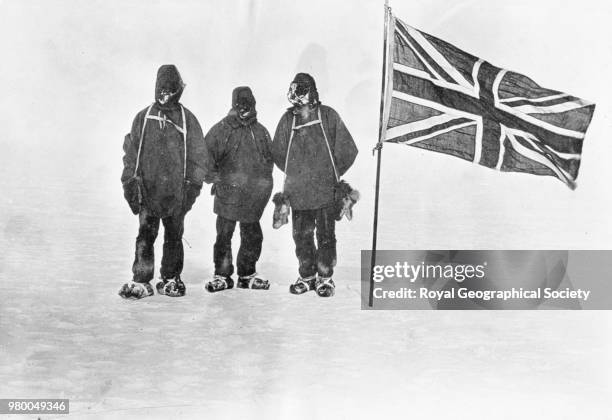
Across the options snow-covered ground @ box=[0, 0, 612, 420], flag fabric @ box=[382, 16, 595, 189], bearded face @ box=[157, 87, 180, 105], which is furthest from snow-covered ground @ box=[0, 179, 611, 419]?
flag fabric @ box=[382, 16, 595, 189]

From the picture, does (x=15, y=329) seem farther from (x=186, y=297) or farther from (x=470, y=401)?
(x=470, y=401)

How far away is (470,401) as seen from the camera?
3225 millimetres

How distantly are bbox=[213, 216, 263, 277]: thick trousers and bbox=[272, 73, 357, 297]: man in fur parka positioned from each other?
0.70 feet

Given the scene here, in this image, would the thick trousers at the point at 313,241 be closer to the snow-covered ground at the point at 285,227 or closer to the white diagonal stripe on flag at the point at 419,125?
the snow-covered ground at the point at 285,227

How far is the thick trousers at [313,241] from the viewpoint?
3.37 meters

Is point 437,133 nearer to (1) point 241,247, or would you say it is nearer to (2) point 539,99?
(2) point 539,99

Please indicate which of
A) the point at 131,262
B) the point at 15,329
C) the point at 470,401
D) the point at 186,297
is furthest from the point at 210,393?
the point at 470,401

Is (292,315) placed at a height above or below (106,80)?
below

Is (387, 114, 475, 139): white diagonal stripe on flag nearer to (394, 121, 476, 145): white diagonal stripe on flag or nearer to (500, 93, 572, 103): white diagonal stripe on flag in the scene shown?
(394, 121, 476, 145): white diagonal stripe on flag

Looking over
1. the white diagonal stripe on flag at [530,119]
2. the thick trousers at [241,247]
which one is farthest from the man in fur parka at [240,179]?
the white diagonal stripe on flag at [530,119]

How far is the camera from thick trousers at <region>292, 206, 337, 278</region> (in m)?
3.37

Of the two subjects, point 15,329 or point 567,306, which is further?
point 567,306

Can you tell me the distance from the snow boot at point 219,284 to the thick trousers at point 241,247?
0.07ft

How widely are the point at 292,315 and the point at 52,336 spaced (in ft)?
3.73
